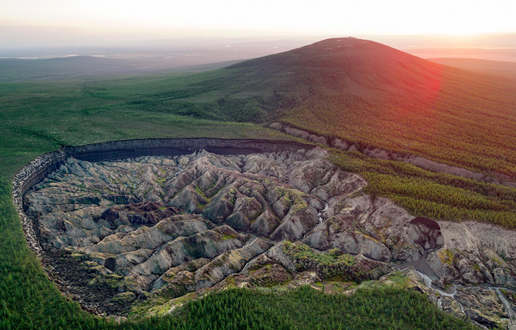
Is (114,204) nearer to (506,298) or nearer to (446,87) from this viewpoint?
(506,298)

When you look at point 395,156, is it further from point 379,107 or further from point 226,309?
point 226,309

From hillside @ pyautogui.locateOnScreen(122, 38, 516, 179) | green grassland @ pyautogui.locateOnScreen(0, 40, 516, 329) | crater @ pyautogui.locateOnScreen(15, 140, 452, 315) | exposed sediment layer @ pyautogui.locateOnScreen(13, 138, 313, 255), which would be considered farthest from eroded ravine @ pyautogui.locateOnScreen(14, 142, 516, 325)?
hillside @ pyautogui.locateOnScreen(122, 38, 516, 179)

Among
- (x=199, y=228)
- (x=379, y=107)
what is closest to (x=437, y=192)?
(x=199, y=228)

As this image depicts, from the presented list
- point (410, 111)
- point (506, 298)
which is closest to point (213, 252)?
point (506, 298)

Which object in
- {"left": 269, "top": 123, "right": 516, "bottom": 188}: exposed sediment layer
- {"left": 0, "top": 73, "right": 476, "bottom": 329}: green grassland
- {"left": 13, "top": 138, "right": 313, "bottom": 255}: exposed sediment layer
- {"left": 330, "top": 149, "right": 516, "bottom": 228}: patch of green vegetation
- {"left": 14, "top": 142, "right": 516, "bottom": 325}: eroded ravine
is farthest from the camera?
{"left": 13, "top": 138, "right": 313, "bottom": 255}: exposed sediment layer

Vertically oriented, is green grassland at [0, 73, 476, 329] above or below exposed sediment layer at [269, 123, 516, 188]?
below

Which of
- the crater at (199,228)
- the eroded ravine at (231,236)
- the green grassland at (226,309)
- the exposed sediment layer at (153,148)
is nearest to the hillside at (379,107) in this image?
the exposed sediment layer at (153,148)

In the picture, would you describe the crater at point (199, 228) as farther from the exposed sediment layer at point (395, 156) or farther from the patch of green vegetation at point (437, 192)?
the exposed sediment layer at point (395, 156)

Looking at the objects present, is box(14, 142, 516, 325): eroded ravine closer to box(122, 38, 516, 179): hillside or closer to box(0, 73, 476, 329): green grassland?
box(0, 73, 476, 329): green grassland
